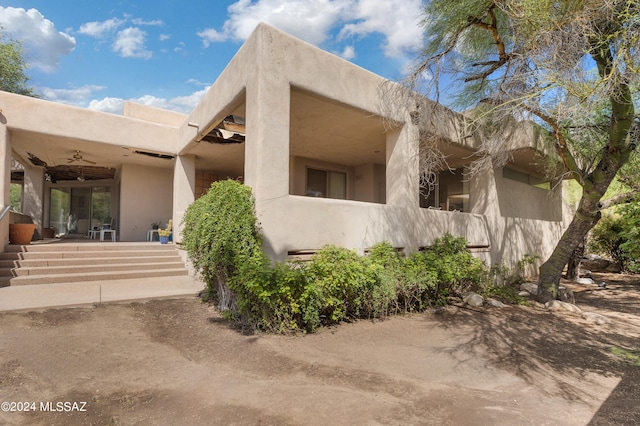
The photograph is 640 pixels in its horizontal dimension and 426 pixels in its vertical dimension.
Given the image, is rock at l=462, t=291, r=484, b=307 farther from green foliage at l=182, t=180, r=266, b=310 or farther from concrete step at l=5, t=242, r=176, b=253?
concrete step at l=5, t=242, r=176, b=253

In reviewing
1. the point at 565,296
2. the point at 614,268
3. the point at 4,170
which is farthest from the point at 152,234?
the point at 614,268

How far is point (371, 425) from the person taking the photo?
2432 mm

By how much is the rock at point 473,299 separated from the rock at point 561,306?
136 cm

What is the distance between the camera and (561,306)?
6.66 m

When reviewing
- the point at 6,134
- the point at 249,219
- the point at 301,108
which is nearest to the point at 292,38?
the point at 301,108

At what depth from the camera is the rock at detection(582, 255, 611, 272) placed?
12312mm

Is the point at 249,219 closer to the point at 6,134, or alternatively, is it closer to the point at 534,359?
the point at 534,359

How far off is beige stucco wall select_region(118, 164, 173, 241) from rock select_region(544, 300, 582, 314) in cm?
1174

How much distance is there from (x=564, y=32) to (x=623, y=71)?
2.97 feet

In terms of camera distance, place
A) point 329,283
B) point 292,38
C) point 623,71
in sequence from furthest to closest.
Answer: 1. point 292,38
2. point 329,283
3. point 623,71

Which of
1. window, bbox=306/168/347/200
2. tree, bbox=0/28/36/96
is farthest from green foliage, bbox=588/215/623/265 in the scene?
tree, bbox=0/28/36/96

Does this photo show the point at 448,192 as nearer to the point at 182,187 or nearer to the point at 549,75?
the point at 549,75

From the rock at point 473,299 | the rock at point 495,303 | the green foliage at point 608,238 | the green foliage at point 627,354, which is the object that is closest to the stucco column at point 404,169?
the rock at point 473,299

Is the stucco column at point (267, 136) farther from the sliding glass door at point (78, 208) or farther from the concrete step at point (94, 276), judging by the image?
the sliding glass door at point (78, 208)
